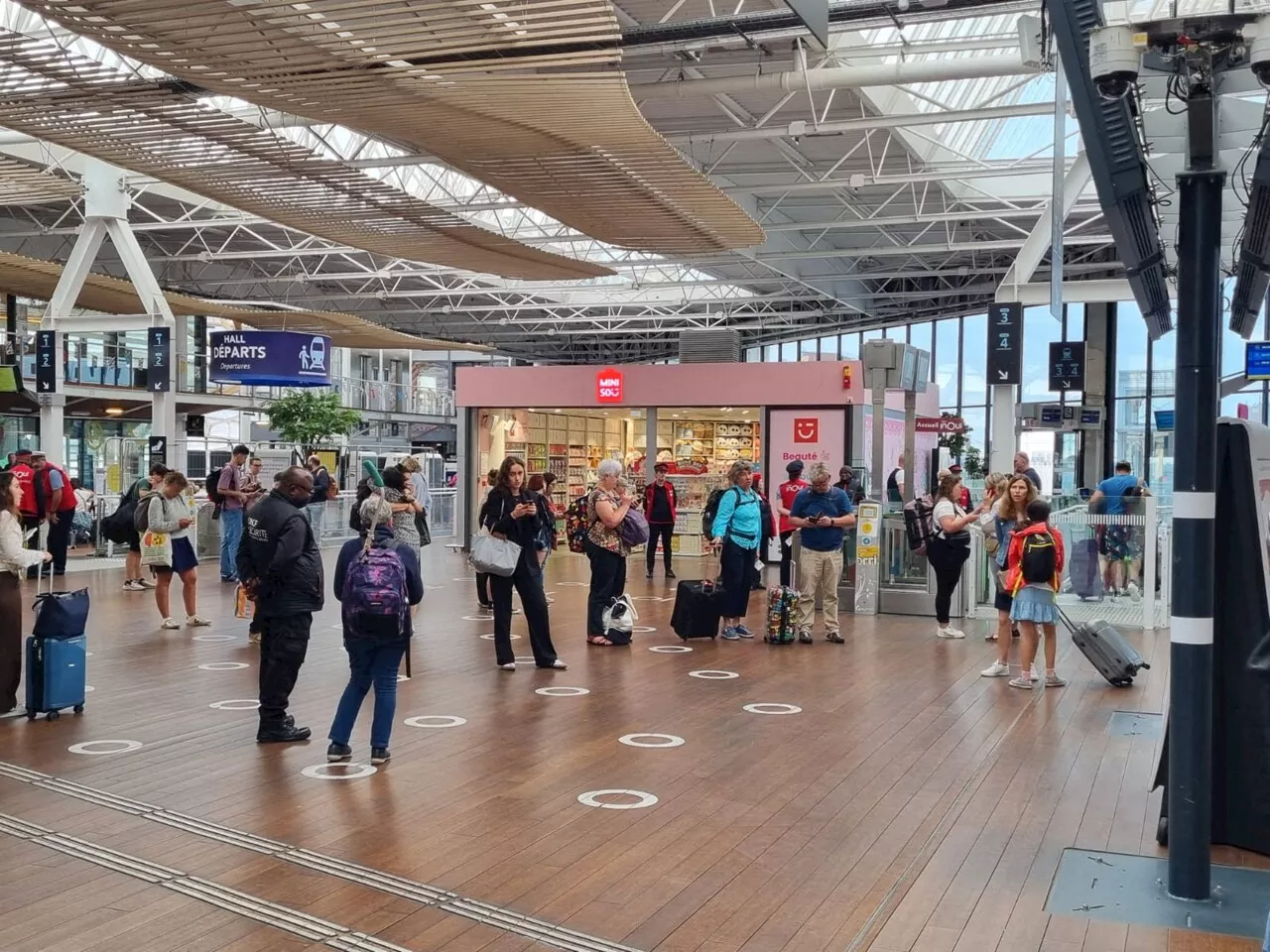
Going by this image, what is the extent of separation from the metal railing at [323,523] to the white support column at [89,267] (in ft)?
4.69

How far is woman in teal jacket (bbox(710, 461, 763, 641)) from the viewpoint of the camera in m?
10.5

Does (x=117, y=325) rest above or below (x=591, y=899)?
above

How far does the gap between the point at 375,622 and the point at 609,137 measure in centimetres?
503

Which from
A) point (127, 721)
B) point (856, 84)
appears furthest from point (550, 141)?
point (127, 721)

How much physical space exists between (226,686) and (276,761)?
2231 mm

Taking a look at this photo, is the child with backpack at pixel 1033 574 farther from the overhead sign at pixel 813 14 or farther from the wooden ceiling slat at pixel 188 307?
the wooden ceiling slat at pixel 188 307

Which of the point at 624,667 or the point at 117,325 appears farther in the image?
→ the point at 117,325

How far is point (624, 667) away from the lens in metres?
9.21

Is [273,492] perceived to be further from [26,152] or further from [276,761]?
[26,152]

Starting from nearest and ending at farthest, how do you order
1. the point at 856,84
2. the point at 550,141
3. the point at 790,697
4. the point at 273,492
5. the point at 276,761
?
the point at 276,761, the point at 273,492, the point at 790,697, the point at 550,141, the point at 856,84

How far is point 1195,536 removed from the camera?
14.0ft

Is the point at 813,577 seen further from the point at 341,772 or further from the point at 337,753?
the point at 341,772

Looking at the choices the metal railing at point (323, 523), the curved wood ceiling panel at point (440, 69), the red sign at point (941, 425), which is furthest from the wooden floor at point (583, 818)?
the red sign at point (941, 425)

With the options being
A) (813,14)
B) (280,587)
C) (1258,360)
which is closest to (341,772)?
(280,587)
